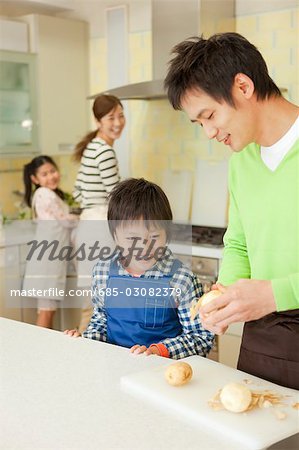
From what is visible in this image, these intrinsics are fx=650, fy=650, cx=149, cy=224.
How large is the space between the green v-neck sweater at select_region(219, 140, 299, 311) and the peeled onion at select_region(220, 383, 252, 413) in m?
0.18

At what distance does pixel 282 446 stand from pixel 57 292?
8.01 ft

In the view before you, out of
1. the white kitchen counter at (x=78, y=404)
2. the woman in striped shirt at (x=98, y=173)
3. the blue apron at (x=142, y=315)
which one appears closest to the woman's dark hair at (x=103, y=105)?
the woman in striped shirt at (x=98, y=173)

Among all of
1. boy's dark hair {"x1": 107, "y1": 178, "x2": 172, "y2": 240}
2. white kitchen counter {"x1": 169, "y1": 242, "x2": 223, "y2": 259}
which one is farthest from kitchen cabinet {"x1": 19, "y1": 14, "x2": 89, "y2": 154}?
boy's dark hair {"x1": 107, "y1": 178, "x2": 172, "y2": 240}

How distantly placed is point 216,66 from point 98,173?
2.00 meters

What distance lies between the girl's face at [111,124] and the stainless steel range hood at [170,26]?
0.54ft

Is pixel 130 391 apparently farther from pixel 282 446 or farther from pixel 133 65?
pixel 133 65

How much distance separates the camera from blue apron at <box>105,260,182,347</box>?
70.7 inches

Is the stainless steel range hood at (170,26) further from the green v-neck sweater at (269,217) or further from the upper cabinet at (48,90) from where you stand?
the green v-neck sweater at (269,217)

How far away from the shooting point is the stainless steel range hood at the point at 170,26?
10.3 ft

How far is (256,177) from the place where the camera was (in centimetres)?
140

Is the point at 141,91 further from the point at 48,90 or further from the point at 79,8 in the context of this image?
the point at 79,8

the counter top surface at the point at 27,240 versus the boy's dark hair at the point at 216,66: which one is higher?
the boy's dark hair at the point at 216,66

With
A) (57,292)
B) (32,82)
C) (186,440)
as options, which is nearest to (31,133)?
(32,82)

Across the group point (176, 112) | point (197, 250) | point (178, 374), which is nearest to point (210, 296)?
point (178, 374)
